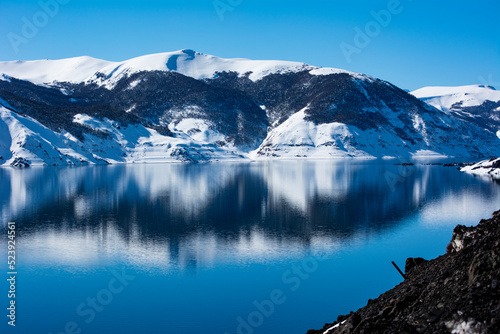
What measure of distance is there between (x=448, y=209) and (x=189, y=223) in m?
30.8

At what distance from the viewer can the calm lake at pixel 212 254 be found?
71.0ft

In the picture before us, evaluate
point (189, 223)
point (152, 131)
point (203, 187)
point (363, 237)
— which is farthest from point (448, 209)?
point (152, 131)

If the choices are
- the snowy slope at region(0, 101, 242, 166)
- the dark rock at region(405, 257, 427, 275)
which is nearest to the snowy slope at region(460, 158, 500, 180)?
the dark rock at region(405, 257, 427, 275)

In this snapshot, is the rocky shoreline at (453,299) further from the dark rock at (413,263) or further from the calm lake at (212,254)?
the calm lake at (212,254)

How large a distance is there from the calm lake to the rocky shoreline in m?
7.68

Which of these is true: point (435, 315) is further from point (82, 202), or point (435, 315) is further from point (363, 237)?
point (82, 202)

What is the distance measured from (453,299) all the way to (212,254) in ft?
72.9

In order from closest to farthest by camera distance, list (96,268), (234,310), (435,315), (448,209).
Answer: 1. (435,315)
2. (234,310)
3. (96,268)
4. (448,209)

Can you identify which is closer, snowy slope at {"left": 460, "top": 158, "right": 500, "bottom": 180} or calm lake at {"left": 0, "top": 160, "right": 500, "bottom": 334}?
calm lake at {"left": 0, "top": 160, "right": 500, "bottom": 334}

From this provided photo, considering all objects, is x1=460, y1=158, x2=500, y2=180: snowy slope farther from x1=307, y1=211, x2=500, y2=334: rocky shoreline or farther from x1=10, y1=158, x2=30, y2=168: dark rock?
x1=10, y1=158, x2=30, y2=168: dark rock

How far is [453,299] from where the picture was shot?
11336 millimetres

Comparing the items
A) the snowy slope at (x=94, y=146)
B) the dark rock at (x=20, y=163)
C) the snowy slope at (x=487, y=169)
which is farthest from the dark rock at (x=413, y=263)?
the snowy slope at (x=94, y=146)

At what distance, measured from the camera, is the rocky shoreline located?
10.5 m

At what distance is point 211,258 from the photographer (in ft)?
101
